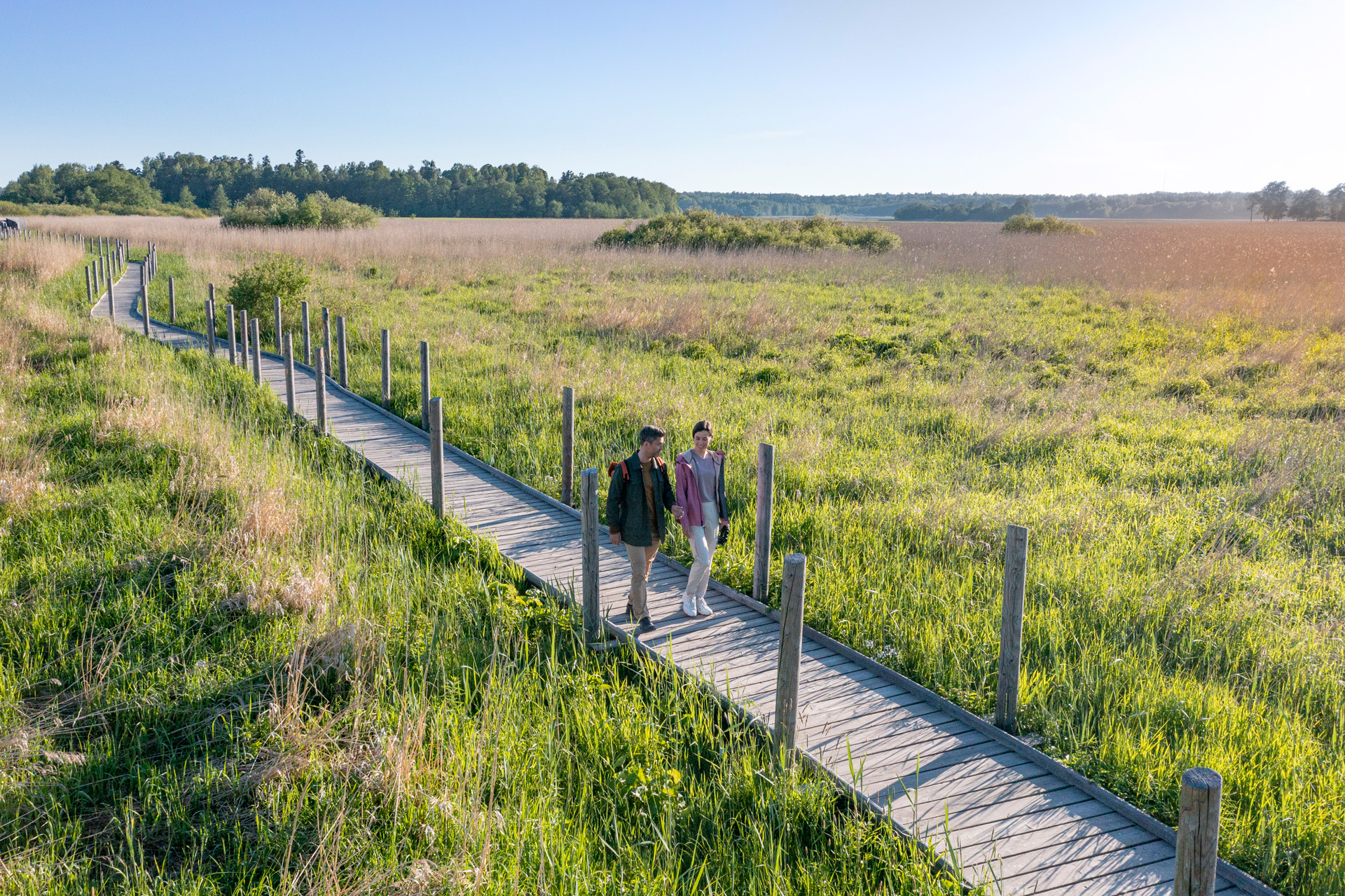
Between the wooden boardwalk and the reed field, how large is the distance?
0.87ft

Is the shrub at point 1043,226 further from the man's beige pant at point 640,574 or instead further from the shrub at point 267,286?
the man's beige pant at point 640,574

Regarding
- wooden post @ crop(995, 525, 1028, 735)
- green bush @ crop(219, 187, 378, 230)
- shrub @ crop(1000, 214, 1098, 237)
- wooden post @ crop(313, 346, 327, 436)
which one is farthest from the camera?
shrub @ crop(1000, 214, 1098, 237)

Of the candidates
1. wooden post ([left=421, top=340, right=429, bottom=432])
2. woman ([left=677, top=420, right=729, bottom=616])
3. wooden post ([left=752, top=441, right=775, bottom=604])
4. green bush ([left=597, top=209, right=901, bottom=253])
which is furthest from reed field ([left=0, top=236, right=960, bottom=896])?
green bush ([left=597, top=209, right=901, bottom=253])

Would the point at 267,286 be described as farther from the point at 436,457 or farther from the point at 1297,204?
the point at 1297,204

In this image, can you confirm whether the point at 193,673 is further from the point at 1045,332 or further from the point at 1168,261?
the point at 1168,261

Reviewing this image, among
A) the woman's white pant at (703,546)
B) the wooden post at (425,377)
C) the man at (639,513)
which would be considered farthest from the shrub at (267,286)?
the woman's white pant at (703,546)

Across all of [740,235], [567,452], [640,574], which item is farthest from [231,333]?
[740,235]

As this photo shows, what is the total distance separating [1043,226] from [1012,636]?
52393 millimetres

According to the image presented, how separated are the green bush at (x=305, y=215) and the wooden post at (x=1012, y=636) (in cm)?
4594

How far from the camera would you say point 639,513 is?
6.68 meters

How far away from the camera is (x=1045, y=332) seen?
19.3 meters

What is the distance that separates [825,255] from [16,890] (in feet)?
111

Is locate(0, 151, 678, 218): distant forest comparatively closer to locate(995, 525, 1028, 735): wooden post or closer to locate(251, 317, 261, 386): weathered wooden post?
locate(251, 317, 261, 386): weathered wooden post

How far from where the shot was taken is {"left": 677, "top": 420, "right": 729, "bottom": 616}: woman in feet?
22.1
